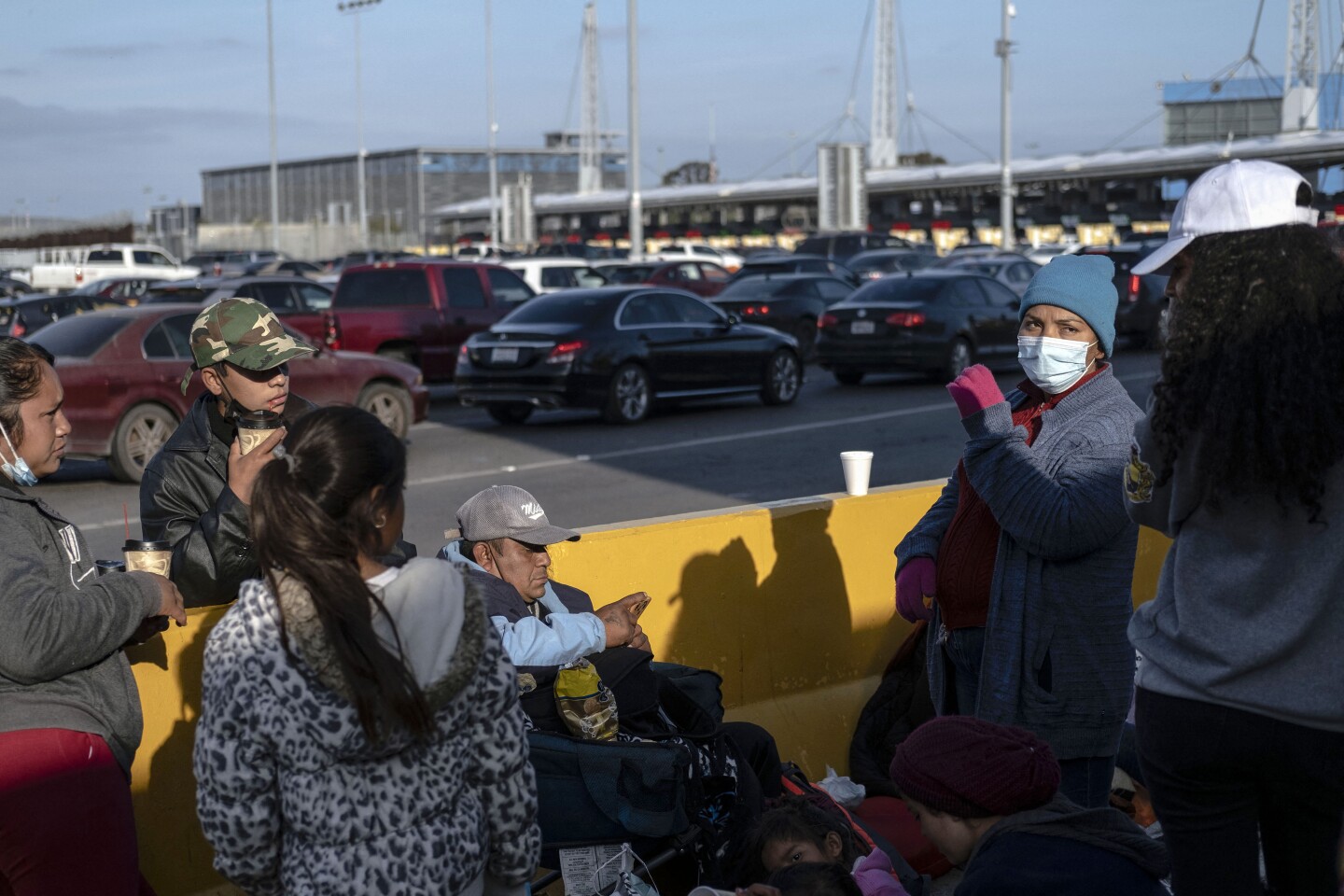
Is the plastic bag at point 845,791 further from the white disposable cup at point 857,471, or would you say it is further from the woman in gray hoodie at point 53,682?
the woman in gray hoodie at point 53,682

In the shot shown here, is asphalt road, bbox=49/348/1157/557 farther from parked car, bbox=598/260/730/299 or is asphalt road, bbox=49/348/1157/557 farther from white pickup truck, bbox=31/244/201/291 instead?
white pickup truck, bbox=31/244/201/291

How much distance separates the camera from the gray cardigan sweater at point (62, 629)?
3.04 metres

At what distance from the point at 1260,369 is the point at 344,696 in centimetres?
163

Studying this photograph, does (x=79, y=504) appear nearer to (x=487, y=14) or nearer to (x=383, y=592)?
(x=383, y=592)

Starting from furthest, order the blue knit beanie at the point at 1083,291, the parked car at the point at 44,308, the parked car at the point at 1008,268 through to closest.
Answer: the parked car at the point at 1008,268, the parked car at the point at 44,308, the blue knit beanie at the point at 1083,291

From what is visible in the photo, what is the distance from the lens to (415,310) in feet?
63.9

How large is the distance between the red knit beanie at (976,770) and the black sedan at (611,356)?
1319 centimetres

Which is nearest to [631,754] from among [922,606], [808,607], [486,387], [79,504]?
[922,606]

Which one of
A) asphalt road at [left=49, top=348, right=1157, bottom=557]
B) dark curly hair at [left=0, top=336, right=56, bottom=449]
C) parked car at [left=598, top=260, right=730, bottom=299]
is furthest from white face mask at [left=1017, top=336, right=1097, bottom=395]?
parked car at [left=598, top=260, right=730, bottom=299]

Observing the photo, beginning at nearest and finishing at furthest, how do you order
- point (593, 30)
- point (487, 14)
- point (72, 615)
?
point (72, 615)
point (487, 14)
point (593, 30)

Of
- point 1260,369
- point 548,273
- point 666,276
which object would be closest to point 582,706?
point 1260,369

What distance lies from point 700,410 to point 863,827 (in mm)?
13783

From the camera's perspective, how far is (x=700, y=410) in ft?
60.2

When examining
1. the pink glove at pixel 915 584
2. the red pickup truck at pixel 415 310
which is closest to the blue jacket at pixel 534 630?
the pink glove at pixel 915 584
